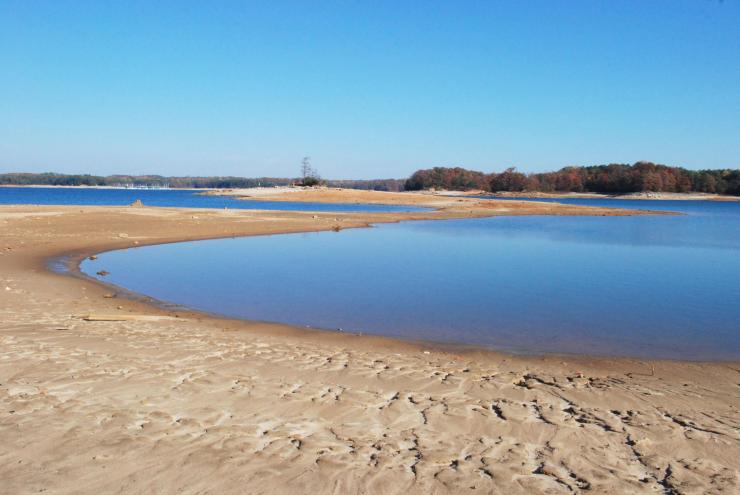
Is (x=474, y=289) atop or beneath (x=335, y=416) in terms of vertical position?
beneath

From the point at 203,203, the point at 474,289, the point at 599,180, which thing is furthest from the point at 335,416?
the point at 599,180

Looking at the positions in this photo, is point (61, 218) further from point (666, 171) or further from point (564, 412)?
point (666, 171)

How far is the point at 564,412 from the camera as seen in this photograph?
5609mm

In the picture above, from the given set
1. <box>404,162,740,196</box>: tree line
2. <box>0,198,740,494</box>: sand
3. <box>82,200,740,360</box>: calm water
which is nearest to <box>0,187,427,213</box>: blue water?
<box>82,200,740,360</box>: calm water

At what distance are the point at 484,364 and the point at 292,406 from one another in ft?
10.2

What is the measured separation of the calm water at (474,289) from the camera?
31.8ft

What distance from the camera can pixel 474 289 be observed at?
1402cm

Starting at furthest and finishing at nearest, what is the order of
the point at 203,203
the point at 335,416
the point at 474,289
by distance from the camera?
the point at 203,203
the point at 474,289
the point at 335,416

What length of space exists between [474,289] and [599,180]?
442ft

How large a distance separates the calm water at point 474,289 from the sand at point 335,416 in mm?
1474

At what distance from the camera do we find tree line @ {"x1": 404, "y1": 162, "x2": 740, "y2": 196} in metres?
127

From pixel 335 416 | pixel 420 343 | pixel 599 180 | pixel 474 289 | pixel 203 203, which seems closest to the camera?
pixel 335 416

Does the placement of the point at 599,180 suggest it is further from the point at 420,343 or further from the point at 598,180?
the point at 420,343

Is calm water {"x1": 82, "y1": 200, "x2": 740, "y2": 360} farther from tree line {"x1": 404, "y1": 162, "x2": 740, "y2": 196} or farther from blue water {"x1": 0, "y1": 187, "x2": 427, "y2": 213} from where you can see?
tree line {"x1": 404, "y1": 162, "x2": 740, "y2": 196}
